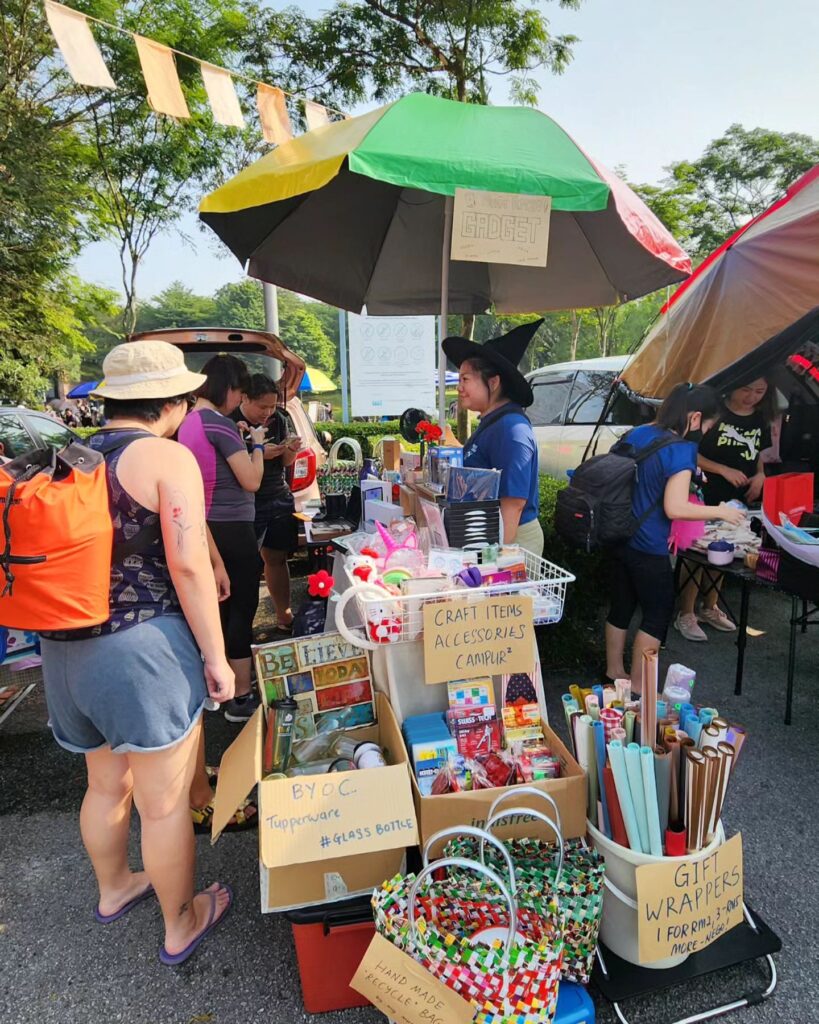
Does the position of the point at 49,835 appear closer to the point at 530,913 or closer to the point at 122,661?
the point at 122,661

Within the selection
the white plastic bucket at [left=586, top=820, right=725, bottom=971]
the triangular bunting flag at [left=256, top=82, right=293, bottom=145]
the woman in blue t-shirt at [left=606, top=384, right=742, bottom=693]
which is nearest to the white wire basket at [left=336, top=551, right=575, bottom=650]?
the white plastic bucket at [left=586, top=820, right=725, bottom=971]

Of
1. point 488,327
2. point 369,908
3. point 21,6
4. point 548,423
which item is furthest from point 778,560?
point 488,327

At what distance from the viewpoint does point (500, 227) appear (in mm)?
2264

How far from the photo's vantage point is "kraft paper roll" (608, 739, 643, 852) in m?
1.59

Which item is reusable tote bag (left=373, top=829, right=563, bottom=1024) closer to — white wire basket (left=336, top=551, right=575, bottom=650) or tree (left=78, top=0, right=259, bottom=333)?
white wire basket (left=336, top=551, right=575, bottom=650)

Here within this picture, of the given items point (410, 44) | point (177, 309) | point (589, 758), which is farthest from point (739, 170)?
point (177, 309)

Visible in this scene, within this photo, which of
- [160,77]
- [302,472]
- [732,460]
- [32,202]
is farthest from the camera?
[32,202]

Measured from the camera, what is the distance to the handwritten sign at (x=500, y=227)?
2.19 metres

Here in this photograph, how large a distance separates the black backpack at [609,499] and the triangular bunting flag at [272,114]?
3.82 metres

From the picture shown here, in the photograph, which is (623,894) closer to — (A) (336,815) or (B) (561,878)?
(B) (561,878)

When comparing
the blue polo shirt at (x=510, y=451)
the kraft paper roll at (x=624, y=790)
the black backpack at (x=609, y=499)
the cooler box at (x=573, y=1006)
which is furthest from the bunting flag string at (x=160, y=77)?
the cooler box at (x=573, y=1006)

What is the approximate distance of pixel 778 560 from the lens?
2996 mm

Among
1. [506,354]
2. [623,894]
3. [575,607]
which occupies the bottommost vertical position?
[623,894]

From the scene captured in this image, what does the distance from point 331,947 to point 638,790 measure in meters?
0.95
